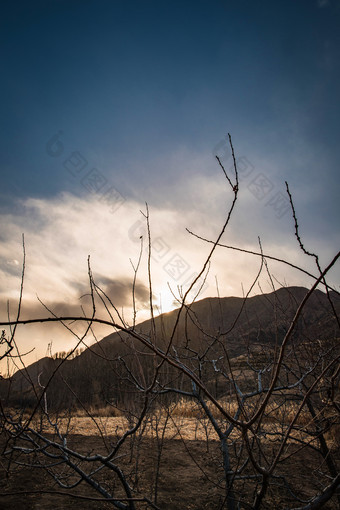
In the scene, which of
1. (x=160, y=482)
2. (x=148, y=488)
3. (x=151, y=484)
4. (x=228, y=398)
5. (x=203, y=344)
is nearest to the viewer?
(x=151, y=484)

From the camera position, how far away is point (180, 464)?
16.8ft

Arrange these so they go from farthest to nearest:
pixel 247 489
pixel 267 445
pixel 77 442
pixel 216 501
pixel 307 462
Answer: pixel 77 442, pixel 267 445, pixel 307 462, pixel 247 489, pixel 216 501

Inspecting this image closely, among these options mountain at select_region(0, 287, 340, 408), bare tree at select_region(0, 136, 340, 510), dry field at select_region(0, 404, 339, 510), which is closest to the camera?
bare tree at select_region(0, 136, 340, 510)

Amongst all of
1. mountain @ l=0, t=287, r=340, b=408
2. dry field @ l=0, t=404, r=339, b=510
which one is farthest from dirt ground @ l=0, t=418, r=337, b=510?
mountain @ l=0, t=287, r=340, b=408

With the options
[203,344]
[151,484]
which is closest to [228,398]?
[203,344]

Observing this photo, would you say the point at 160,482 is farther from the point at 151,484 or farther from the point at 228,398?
the point at 228,398

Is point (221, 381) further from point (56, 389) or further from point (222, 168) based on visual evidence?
point (222, 168)

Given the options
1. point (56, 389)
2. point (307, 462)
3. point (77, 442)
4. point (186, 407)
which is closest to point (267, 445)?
point (307, 462)

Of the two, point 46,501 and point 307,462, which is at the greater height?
point 46,501

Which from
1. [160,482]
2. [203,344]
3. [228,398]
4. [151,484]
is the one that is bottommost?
[160,482]

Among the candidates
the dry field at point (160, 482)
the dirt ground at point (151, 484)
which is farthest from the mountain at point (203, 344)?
the dirt ground at point (151, 484)

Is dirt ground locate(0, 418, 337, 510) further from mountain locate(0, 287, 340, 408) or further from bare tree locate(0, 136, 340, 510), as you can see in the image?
mountain locate(0, 287, 340, 408)

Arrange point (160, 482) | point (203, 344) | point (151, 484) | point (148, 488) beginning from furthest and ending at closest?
point (160, 482)
point (148, 488)
point (203, 344)
point (151, 484)

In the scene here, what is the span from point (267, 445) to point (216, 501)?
10.7ft
